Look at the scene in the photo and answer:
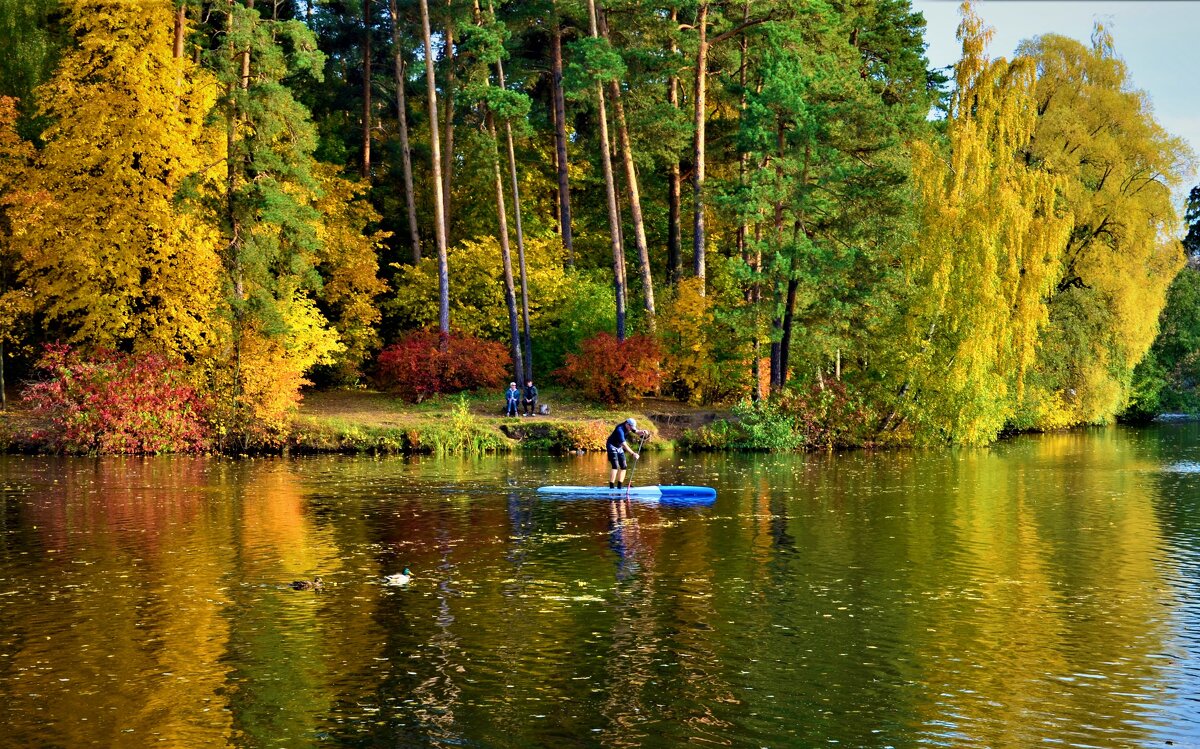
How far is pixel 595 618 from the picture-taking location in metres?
18.9

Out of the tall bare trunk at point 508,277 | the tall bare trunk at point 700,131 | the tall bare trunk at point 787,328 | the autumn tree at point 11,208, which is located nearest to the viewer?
the autumn tree at point 11,208

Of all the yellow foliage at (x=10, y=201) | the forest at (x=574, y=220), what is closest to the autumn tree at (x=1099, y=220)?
the forest at (x=574, y=220)

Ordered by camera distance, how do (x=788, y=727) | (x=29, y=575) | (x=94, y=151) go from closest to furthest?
(x=788, y=727), (x=29, y=575), (x=94, y=151)

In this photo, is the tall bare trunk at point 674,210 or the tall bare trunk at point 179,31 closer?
the tall bare trunk at point 179,31

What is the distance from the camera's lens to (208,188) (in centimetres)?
4581

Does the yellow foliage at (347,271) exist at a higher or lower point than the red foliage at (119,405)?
higher

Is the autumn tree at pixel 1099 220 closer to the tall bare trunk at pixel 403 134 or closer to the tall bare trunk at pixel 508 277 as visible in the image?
the tall bare trunk at pixel 508 277

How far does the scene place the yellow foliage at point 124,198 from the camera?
44969 millimetres

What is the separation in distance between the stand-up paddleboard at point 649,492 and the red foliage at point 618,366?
18022 millimetres

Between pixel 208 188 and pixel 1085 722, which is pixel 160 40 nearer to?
pixel 208 188

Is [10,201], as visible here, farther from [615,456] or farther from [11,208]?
Result: [615,456]

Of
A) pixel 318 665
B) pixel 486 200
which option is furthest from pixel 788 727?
pixel 486 200

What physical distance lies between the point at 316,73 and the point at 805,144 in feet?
59.8

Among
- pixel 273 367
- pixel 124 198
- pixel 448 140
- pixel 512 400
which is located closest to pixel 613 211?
pixel 512 400
